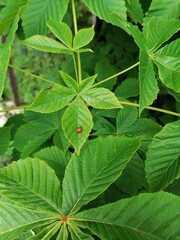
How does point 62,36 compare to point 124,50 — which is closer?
point 62,36

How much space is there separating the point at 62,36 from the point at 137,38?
0.17 m

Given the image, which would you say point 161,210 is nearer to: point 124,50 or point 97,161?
point 97,161

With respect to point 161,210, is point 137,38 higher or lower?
higher

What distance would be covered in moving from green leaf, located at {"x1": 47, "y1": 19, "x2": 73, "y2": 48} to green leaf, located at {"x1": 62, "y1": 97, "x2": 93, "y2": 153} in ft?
0.47

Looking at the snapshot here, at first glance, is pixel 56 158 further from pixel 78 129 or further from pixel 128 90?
pixel 128 90

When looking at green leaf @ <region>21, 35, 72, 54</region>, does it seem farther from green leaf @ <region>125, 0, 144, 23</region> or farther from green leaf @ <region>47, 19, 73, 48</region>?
green leaf @ <region>125, 0, 144, 23</region>

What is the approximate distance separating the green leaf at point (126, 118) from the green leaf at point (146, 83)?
0.90 feet

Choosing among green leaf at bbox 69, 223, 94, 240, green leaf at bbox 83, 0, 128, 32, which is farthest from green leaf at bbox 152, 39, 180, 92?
green leaf at bbox 69, 223, 94, 240

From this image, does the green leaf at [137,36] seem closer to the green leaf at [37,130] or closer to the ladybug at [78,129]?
the ladybug at [78,129]

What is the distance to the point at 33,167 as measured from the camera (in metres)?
0.80

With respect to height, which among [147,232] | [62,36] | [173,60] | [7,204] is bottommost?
[147,232]

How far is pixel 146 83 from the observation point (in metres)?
0.80

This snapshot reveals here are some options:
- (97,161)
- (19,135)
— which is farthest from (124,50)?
(97,161)

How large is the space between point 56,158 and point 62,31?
31 centimetres
